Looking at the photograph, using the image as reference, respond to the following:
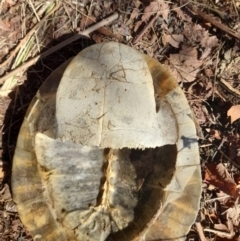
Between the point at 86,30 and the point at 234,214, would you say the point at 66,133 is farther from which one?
the point at 234,214

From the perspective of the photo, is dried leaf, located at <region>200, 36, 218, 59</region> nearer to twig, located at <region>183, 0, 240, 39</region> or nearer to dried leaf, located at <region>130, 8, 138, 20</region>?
twig, located at <region>183, 0, 240, 39</region>

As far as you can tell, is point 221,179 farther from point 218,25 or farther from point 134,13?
point 134,13

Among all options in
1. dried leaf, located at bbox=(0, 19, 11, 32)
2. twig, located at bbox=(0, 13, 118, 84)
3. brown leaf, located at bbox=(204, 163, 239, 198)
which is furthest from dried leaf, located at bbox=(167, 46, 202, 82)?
dried leaf, located at bbox=(0, 19, 11, 32)

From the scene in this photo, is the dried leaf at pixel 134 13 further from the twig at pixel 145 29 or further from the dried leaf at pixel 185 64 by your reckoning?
the dried leaf at pixel 185 64

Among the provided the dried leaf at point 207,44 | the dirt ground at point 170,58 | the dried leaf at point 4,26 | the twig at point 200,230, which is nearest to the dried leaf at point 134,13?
the dirt ground at point 170,58

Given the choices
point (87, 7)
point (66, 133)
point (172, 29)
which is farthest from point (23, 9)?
point (66, 133)

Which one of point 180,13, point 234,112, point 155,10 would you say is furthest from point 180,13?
point 234,112
